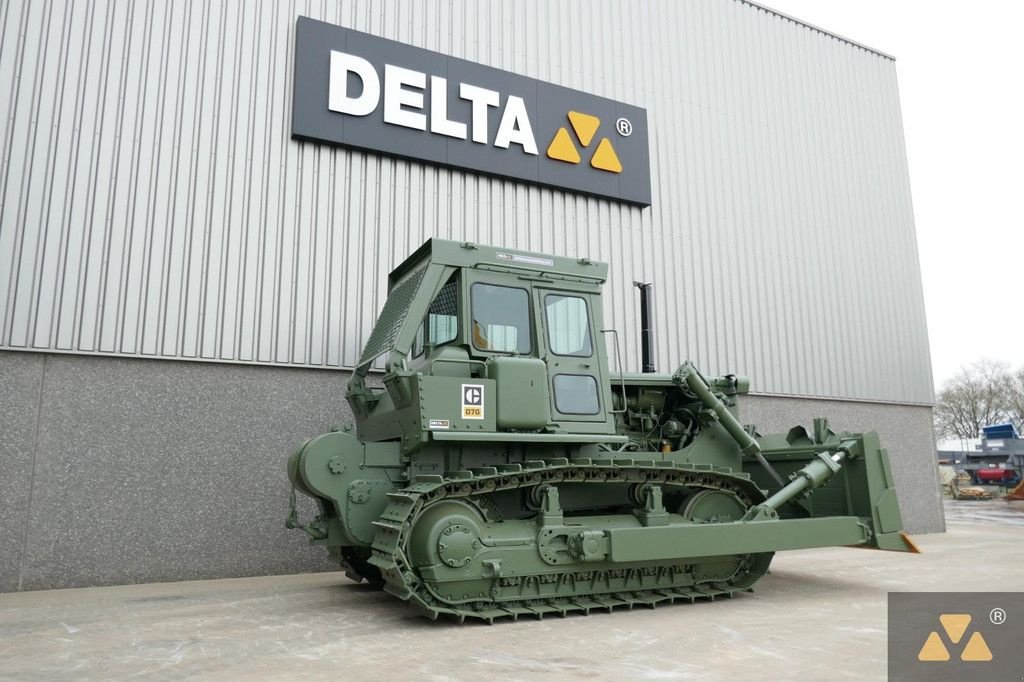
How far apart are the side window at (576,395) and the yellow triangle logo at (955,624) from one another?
137 inches

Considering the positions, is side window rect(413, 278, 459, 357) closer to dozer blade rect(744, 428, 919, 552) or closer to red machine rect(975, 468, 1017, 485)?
dozer blade rect(744, 428, 919, 552)

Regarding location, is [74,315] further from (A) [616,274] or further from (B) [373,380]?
(A) [616,274]

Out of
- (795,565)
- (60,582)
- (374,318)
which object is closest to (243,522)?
(60,582)

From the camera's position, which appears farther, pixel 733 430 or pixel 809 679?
pixel 733 430

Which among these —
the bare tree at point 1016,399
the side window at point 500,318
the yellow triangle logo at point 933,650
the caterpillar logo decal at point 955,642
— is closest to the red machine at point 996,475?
the bare tree at point 1016,399

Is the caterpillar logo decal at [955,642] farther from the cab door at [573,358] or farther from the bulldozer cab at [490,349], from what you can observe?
the cab door at [573,358]

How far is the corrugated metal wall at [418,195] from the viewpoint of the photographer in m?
8.66

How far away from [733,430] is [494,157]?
19.3ft

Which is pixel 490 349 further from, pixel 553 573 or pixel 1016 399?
pixel 1016 399

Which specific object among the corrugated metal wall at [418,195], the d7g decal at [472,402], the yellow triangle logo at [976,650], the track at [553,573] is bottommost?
the yellow triangle logo at [976,650]

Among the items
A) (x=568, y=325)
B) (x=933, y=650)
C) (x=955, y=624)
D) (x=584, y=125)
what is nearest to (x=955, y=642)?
(x=933, y=650)

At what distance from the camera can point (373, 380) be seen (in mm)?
9773

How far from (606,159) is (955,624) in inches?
353

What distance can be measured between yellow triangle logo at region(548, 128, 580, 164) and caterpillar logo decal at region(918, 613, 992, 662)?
8675mm
